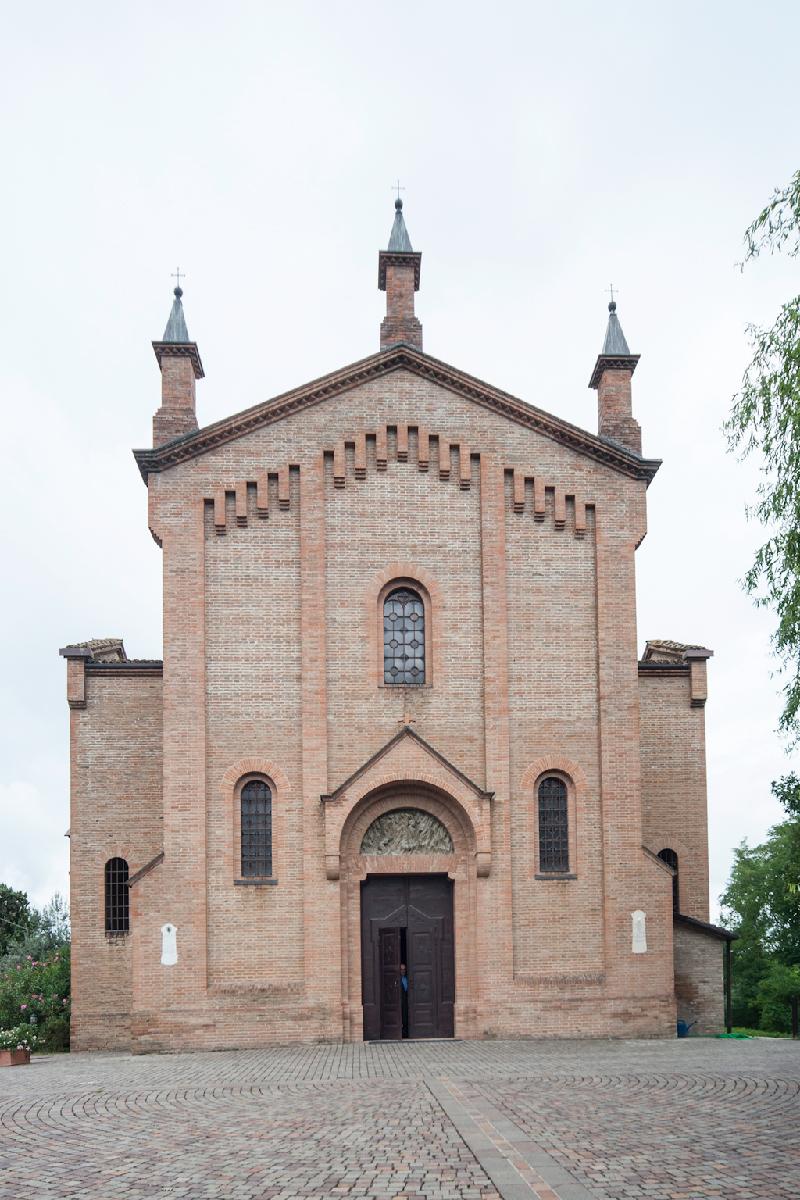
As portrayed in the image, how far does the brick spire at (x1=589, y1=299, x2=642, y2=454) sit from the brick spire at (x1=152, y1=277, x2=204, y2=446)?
7.97 metres

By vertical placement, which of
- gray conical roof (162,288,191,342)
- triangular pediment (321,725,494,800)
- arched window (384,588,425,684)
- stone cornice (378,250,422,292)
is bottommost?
triangular pediment (321,725,494,800)

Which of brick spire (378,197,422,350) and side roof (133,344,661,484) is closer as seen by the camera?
side roof (133,344,661,484)

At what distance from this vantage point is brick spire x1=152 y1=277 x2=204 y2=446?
79.2ft

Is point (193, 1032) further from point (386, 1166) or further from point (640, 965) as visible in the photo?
point (386, 1166)

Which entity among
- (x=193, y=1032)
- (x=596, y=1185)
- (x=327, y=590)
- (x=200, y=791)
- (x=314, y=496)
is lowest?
(x=193, y=1032)

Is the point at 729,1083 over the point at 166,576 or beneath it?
beneath

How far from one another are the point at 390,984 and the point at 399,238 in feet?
47.2

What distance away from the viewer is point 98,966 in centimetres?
2422

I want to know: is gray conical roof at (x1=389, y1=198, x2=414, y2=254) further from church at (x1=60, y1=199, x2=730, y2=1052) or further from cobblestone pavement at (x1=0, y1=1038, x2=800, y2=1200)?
cobblestone pavement at (x1=0, y1=1038, x2=800, y2=1200)

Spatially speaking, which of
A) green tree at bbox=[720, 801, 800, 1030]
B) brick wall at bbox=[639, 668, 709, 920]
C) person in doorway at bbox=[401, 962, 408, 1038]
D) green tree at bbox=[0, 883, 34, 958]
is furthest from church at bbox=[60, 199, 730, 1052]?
green tree at bbox=[0, 883, 34, 958]

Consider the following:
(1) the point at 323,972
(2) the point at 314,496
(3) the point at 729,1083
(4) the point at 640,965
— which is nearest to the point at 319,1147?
(3) the point at 729,1083

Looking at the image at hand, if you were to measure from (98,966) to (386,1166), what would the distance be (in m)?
14.5

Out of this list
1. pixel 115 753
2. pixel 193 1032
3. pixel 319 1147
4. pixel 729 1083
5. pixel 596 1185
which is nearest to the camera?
pixel 596 1185

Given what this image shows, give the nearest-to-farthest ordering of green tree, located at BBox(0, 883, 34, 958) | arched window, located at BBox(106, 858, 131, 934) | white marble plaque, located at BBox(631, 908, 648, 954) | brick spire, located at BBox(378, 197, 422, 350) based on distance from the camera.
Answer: white marble plaque, located at BBox(631, 908, 648, 954) → arched window, located at BBox(106, 858, 131, 934) → brick spire, located at BBox(378, 197, 422, 350) → green tree, located at BBox(0, 883, 34, 958)
